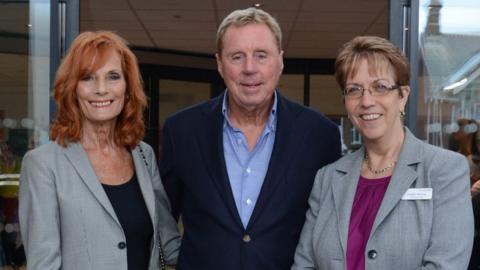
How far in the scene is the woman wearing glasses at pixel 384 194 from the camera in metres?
1.96

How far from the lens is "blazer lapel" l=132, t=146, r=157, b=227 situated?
234 cm

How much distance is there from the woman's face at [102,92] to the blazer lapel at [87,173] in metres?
0.14

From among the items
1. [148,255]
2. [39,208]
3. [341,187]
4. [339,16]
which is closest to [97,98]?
[39,208]

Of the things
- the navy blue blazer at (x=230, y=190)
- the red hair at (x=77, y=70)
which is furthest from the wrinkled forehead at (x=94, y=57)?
the navy blue blazer at (x=230, y=190)

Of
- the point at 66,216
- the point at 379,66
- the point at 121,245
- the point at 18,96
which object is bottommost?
the point at 121,245

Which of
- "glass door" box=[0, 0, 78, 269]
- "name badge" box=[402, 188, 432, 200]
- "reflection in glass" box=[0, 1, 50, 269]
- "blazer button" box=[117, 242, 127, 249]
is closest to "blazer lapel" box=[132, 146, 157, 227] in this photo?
"blazer button" box=[117, 242, 127, 249]

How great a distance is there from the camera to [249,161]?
2510mm

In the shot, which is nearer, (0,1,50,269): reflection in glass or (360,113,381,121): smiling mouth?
(360,113,381,121): smiling mouth

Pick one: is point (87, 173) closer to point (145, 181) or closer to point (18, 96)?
point (145, 181)

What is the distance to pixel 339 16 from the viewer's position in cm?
805

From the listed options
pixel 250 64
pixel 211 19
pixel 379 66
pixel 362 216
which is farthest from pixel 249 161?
pixel 211 19

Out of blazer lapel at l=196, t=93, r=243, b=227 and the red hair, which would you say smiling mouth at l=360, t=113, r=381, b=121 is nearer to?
blazer lapel at l=196, t=93, r=243, b=227

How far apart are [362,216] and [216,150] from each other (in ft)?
2.29

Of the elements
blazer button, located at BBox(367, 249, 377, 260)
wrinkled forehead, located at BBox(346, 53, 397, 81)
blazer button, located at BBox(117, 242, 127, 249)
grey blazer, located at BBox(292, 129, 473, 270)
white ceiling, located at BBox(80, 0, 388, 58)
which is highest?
white ceiling, located at BBox(80, 0, 388, 58)
